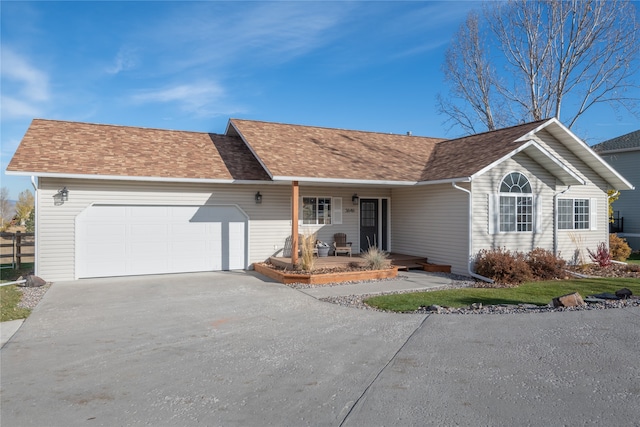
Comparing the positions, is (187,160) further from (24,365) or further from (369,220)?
(24,365)

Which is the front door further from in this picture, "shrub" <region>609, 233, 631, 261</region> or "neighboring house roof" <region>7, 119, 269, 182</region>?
"shrub" <region>609, 233, 631, 261</region>

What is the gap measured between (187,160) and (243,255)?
3.35 meters

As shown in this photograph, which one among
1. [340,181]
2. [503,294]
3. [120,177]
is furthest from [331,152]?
[503,294]

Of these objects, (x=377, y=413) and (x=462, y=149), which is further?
(x=462, y=149)

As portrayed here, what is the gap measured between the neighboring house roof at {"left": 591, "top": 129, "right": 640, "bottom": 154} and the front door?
49.0ft

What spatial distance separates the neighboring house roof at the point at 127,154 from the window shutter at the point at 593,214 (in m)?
11.3

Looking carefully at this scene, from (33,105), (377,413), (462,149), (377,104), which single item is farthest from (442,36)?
(377,413)

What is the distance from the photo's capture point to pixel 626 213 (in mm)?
23016

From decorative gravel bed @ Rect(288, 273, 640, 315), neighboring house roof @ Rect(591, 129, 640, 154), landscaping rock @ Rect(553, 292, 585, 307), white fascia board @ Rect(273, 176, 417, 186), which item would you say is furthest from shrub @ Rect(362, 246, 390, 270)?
neighboring house roof @ Rect(591, 129, 640, 154)

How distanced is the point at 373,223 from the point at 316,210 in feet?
7.57

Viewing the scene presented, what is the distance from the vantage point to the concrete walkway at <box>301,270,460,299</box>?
10.1 m

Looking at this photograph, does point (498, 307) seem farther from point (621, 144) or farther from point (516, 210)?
point (621, 144)

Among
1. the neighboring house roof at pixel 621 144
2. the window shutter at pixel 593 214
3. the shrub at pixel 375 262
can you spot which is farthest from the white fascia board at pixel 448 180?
the neighboring house roof at pixel 621 144

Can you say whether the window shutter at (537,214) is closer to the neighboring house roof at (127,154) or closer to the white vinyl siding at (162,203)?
the white vinyl siding at (162,203)
